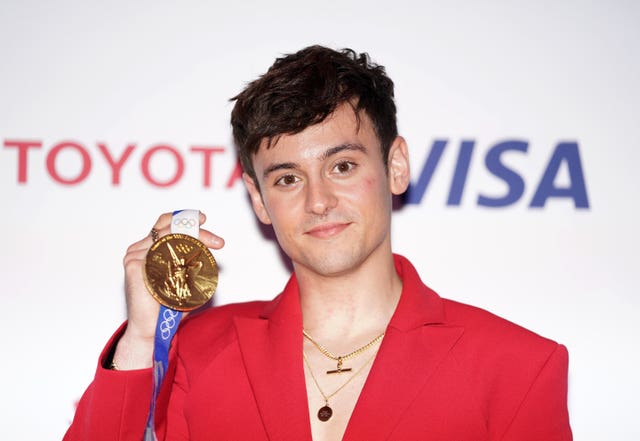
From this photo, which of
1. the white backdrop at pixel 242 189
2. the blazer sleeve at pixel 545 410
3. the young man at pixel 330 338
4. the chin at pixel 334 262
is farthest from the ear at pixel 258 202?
the blazer sleeve at pixel 545 410

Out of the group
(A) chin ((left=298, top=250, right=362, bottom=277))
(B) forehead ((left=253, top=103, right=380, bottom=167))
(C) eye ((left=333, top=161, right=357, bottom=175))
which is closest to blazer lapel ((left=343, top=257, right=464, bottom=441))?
(A) chin ((left=298, top=250, right=362, bottom=277))

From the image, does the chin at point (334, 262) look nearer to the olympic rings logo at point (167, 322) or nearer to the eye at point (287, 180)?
the eye at point (287, 180)

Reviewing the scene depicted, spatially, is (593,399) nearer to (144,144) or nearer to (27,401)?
(144,144)

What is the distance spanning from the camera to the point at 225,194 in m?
3.24

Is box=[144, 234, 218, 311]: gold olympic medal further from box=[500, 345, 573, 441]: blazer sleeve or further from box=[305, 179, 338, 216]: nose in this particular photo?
box=[500, 345, 573, 441]: blazer sleeve

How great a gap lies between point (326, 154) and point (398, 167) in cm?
38

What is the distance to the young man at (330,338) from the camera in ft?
7.73

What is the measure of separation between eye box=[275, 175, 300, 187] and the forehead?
0.08m

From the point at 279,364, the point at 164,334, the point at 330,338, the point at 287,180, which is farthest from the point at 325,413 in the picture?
the point at 287,180

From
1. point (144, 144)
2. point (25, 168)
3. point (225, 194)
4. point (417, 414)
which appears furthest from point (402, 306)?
point (25, 168)

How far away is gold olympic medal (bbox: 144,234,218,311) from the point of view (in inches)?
95.7

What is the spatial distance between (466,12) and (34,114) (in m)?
1.98

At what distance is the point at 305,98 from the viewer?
101 inches

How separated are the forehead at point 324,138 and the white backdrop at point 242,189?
0.64 m
